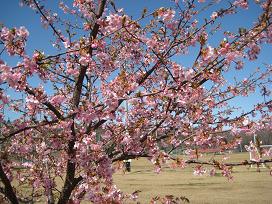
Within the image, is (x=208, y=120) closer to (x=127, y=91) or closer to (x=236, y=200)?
(x=127, y=91)

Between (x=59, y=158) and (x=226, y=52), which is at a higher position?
(x=226, y=52)

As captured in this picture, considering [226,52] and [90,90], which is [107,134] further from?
[226,52]

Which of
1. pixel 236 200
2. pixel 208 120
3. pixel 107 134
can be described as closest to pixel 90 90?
pixel 107 134

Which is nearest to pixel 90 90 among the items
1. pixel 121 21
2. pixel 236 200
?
pixel 121 21

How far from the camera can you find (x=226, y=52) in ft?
11.3

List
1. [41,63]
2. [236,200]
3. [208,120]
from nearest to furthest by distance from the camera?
[41,63], [208,120], [236,200]

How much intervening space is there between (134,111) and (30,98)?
2082 mm

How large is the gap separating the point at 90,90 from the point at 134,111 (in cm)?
97

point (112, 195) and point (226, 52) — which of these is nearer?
point (226, 52)

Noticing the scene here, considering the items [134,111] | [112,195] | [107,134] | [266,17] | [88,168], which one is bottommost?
[112,195]

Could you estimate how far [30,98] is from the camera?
3420 millimetres

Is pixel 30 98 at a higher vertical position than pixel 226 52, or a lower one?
lower

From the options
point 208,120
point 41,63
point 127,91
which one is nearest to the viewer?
point 41,63

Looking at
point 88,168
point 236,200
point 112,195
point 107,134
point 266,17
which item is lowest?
point 236,200
